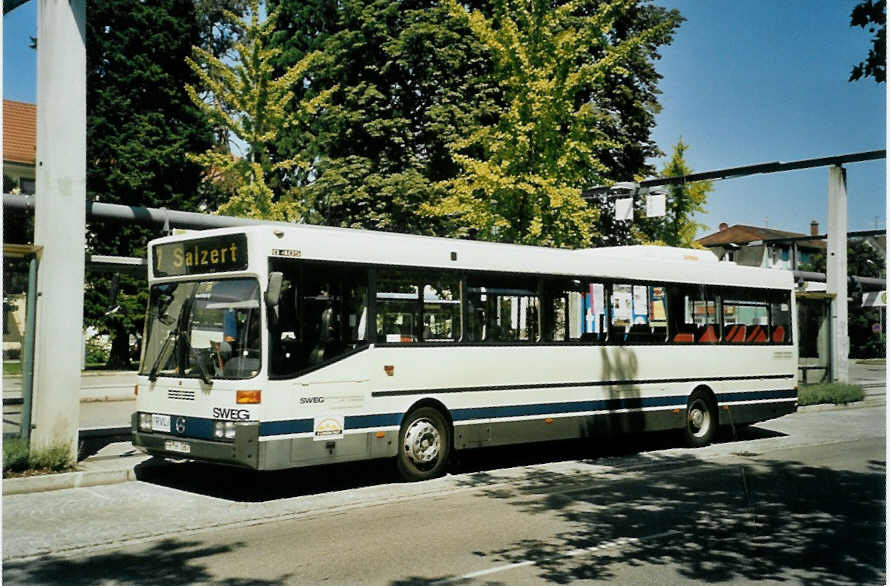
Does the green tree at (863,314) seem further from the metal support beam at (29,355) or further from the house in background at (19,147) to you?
the metal support beam at (29,355)

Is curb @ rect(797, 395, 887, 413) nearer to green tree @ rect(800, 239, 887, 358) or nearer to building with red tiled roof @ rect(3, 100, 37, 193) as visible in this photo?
building with red tiled roof @ rect(3, 100, 37, 193)

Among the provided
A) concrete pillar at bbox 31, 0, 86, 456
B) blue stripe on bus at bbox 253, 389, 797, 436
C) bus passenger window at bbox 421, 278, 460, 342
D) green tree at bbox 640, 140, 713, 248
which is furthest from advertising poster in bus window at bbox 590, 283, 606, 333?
green tree at bbox 640, 140, 713, 248

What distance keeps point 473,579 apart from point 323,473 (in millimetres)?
6470

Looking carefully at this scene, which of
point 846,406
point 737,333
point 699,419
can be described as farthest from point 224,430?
point 846,406

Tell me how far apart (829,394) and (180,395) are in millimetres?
19322

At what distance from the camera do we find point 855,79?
8.48 meters

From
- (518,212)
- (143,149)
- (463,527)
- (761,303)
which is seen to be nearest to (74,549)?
(463,527)

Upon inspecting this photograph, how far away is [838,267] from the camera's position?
1046 inches

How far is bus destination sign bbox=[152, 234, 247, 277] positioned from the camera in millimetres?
10875

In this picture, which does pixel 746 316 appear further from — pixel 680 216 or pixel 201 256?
pixel 680 216

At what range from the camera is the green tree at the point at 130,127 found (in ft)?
120

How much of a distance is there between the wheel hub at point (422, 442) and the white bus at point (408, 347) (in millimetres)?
23

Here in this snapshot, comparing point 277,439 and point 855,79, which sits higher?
point 855,79

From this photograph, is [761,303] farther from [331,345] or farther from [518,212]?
[331,345]
